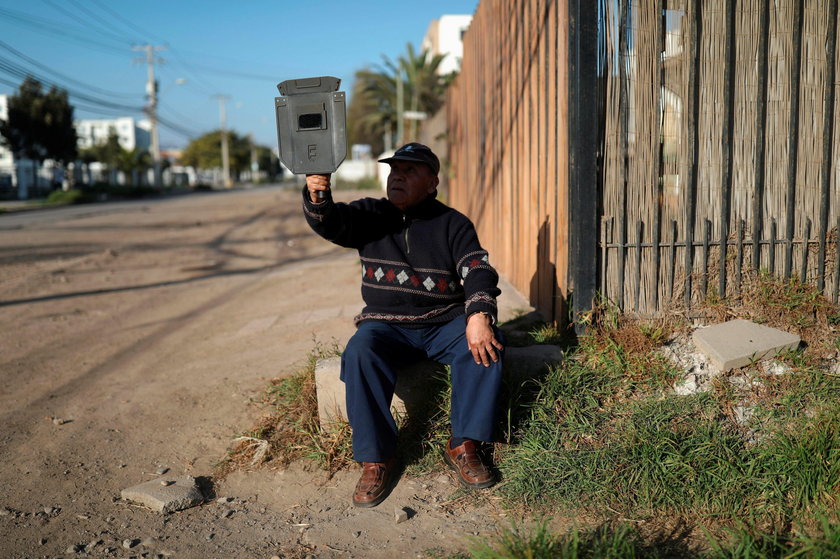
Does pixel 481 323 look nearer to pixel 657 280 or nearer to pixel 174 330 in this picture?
pixel 657 280

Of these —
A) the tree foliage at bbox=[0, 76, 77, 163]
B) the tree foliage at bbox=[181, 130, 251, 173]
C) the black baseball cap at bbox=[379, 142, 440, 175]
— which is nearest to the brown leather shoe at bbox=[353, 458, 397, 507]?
the black baseball cap at bbox=[379, 142, 440, 175]

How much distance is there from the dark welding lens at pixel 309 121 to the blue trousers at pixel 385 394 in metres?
0.99

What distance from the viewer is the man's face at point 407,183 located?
3332 millimetres

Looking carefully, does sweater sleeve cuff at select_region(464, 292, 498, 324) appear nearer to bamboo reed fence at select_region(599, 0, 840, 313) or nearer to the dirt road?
the dirt road

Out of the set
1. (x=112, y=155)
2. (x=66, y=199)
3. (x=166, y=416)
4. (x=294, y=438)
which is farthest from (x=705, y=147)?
(x=112, y=155)

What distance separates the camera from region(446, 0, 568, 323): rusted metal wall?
392 cm

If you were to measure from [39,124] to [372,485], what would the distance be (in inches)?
1520

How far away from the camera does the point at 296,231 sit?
16.4 m

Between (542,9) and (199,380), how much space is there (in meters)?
3.43

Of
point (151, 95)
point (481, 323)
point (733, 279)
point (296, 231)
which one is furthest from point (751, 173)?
point (151, 95)

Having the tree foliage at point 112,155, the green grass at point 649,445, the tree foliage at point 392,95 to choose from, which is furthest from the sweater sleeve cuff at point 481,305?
the tree foliage at point 112,155

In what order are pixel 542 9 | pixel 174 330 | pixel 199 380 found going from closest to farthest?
pixel 542 9 < pixel 199 380 < pixel 174 330

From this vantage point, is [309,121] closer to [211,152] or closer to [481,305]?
[481,305]

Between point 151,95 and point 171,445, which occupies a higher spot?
point 151,95
